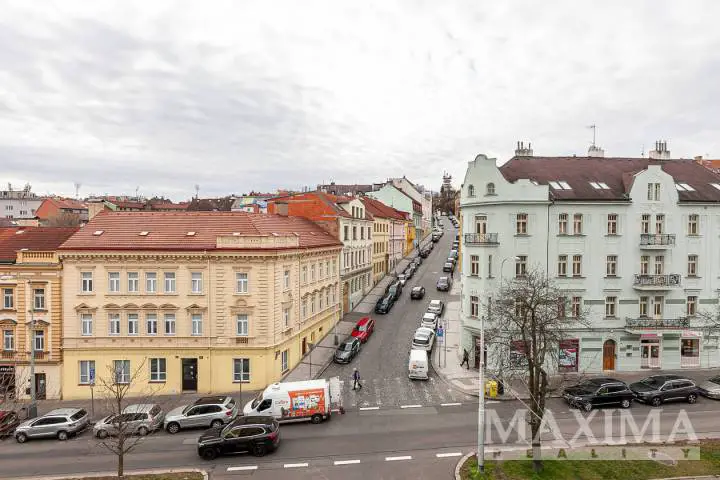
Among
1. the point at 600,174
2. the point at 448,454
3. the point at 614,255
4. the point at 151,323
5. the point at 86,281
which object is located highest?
the point at 600,174

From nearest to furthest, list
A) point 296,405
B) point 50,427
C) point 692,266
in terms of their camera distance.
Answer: point 50,427 < point 296,405 < point 692,266

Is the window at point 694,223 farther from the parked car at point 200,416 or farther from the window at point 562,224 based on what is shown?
the parked car at point 200,416

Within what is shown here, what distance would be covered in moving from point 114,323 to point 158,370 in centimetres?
460

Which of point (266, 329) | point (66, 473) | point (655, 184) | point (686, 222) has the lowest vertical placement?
point (66, 473)

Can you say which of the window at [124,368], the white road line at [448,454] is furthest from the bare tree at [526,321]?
the window at [124,368]

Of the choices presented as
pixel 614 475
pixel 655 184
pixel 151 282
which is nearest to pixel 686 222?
pixel 655 184

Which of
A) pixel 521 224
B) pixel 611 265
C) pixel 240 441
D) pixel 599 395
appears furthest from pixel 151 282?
pixel 611 265

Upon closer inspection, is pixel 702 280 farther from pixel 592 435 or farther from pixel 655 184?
pixel 592 435

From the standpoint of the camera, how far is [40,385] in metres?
33.8

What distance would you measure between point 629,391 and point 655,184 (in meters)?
16.1

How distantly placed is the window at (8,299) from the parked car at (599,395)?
1513 inches

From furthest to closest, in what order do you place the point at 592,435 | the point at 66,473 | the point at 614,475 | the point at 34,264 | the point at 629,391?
1. the point at 34,264
2. the point at 629,391
3. the point at 592,435
4. the point at 66,473
5. the point at 614,475

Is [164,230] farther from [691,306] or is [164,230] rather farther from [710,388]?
[691,306]

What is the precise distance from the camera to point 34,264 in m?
33.6
